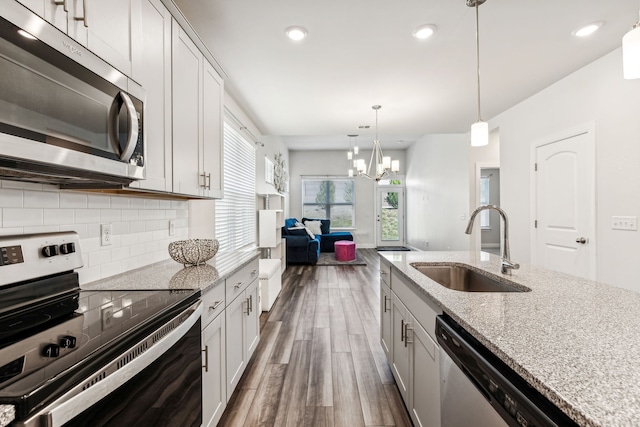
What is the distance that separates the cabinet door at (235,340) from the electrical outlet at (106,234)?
0.72 meters

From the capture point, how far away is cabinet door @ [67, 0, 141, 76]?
3.45ft

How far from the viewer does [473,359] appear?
93 centimetres

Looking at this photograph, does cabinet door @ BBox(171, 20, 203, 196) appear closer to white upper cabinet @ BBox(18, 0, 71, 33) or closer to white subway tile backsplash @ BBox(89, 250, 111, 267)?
white subway tile backsplash @ BBox(89, 250, 111, 267)

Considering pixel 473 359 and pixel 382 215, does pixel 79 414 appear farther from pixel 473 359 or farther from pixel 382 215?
pixel 382 215

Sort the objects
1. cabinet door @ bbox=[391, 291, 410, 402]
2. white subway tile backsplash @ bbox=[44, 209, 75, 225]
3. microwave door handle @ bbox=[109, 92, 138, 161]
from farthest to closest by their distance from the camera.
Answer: cabinet door @ bbox=[391, 291, 410, 402] < white subway tile backsplash @ bbox=[44, 209, 75, 225] < microwave door handle @ bbox=[109, 92, 138, 161]

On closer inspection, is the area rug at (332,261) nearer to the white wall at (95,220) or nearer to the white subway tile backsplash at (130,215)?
the white wall at (95,220)

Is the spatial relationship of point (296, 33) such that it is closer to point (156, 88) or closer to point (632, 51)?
point (156, 88)

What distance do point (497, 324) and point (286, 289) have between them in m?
3.89

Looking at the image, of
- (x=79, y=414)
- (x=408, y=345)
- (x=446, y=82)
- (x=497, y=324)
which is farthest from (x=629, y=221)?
(x=79, y=414)

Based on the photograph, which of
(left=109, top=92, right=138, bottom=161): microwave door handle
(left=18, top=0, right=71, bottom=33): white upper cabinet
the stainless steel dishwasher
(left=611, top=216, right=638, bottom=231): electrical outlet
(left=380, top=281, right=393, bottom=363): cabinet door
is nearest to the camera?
the stainless steel dishwasher

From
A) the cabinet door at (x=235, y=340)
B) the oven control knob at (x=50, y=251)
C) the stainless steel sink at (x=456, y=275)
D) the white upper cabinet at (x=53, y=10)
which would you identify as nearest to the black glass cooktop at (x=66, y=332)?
the oven control knob at (x=50, y=251)

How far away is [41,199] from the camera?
1.24 meters

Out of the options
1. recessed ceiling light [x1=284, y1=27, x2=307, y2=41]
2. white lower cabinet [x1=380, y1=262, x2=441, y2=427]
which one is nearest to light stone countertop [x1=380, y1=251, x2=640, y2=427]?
white lower cabinet [x1=380, y1=262, x2=441, y2=427]

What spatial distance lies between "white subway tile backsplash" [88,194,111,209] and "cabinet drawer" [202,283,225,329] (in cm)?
72
